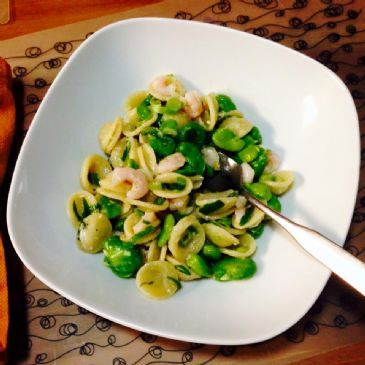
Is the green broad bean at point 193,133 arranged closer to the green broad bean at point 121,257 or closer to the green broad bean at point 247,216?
the green broad bean at point 247,216

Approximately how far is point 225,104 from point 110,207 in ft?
1.50

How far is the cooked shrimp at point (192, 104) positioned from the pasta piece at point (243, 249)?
374 mm

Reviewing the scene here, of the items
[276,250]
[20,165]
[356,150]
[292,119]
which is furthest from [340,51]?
[20,165]

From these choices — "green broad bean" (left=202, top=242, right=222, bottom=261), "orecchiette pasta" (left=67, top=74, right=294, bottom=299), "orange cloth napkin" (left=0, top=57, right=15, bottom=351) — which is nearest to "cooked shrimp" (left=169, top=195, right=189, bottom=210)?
"orecchiette pasta" (left=67, top=74, right=294, bottom=299)

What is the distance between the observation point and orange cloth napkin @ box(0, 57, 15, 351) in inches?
55.2

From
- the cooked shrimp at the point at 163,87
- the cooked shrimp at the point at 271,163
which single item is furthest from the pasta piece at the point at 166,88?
the cooked shrimp at the point at 271,163

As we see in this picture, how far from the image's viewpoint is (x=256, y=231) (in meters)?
1.48

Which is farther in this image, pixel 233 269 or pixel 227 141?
pixel 227 141

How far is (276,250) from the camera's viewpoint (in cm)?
147

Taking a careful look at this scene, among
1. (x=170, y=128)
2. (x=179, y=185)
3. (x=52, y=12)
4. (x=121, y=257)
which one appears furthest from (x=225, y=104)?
(x=52, y=12)

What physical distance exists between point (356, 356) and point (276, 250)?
34cm

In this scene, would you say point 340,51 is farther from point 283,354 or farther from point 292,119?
point 283,354

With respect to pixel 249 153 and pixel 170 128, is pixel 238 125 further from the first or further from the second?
pixel 170 128

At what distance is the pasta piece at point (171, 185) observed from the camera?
1.43 m
